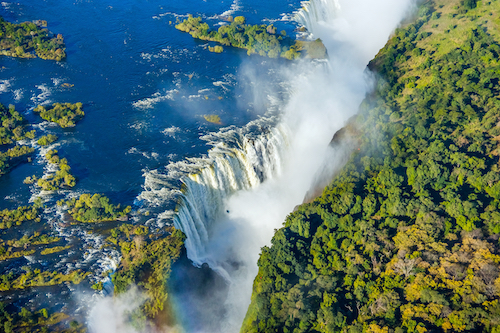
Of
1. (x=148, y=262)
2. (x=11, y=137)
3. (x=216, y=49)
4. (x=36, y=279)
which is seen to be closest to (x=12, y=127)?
(x=11, y=137)

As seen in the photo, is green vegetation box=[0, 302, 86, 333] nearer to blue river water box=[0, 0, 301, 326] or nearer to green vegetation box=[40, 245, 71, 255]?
blue river water box=[0, 0, 301, 326]

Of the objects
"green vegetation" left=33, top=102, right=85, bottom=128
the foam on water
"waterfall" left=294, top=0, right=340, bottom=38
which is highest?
"waterfall" left=294, top=0, right=340, bottom=38

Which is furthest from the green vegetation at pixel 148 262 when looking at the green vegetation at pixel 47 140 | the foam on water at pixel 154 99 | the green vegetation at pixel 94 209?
the foam on water at pixel 154 99

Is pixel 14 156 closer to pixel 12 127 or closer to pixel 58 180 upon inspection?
pixel 12 127

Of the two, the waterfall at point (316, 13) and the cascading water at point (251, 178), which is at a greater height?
the waterfall at point (316, 13)

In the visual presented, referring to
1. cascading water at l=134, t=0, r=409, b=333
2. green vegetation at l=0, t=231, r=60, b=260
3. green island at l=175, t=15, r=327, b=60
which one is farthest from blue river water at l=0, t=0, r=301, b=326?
cascading water at l=134, t=0, r=409, b=333

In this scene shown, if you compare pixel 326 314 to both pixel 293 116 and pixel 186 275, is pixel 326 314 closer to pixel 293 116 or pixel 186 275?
pixel 186 275

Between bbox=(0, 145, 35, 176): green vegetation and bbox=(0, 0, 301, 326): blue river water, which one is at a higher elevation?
bbox=(0, 0, 301, 326): blue river water

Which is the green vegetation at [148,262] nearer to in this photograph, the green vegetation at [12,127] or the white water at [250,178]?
the white water at [250,178]
